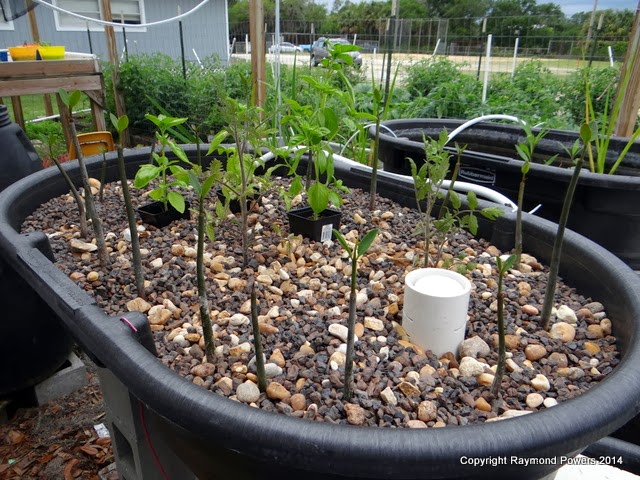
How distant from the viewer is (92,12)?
8.47 metres

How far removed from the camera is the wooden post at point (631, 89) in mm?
1973

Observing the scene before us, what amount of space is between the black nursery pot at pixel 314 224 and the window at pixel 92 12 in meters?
8.15

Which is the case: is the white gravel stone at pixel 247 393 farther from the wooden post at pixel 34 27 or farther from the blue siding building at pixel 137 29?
the blue siding building at pixel 137 29

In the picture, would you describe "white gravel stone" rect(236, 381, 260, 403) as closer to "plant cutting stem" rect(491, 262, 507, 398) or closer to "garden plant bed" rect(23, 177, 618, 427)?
"garden plant bed" rect(23, 177, 618, 427)

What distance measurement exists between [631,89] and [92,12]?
8.92 m

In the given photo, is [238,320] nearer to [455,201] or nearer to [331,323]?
[331,323]

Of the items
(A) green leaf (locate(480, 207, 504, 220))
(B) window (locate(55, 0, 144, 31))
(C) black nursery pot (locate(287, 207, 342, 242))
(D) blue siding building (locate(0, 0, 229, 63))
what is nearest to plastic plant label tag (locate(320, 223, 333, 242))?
(C) black nursery pot (locate(287, 207, 342, 242))

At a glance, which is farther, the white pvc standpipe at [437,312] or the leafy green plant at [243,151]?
the leafy green plant at [243,151]

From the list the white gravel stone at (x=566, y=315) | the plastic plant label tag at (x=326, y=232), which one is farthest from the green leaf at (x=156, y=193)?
the white gravel stone at (x=566, y=315)

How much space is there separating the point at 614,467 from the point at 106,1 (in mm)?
4126

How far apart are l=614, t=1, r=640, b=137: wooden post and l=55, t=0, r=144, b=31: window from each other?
26.3ft

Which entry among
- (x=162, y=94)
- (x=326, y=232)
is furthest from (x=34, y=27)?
(x=326, y=232)

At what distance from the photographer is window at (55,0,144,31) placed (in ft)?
26.6

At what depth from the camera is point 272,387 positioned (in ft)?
2.68
